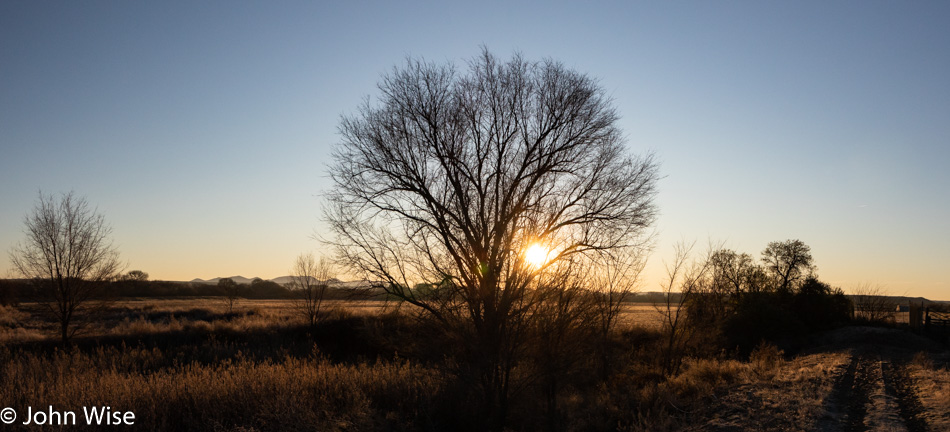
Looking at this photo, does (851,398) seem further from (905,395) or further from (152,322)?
(152,322)

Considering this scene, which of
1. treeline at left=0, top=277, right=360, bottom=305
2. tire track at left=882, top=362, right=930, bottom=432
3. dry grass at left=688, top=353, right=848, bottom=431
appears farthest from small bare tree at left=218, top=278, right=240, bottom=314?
tire track at left=882, top=362, right=930, bottom=432

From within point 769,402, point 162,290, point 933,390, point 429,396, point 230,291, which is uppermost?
point 933,390

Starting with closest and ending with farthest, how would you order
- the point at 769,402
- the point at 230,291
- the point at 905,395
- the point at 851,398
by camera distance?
1. the point at 769,402
2. the point at 851,398
3. the point at 905,395
4. the point at 230,291

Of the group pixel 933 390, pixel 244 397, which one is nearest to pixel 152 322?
pixel 244 397

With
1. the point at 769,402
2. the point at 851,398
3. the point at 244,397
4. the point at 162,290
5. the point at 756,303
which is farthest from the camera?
the point at 162,290

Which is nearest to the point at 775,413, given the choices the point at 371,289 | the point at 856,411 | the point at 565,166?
the point at 856,411

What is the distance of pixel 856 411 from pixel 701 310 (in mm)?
12875

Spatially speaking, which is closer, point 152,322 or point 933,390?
point 933,390

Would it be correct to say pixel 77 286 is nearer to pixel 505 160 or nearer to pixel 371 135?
pixel 371 135

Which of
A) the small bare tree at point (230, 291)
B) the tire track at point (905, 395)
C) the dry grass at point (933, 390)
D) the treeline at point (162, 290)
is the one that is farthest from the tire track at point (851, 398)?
the small bare tree at point (230, 291)

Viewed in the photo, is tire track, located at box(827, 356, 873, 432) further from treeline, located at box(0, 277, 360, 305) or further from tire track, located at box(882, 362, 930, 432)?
treeline, located at box(0, 277, 360, 305)

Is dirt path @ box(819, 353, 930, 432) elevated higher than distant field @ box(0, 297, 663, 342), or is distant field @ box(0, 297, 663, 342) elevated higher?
dirt path @ box(819, 353, 930, 432)

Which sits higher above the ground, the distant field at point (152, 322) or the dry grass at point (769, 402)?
the dry grass at point (769, 402)

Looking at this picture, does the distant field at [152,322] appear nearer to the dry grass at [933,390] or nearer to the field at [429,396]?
the field at [429,396]
